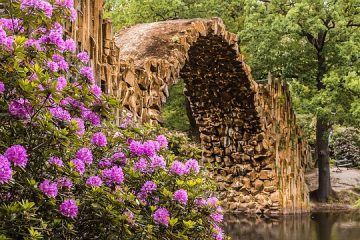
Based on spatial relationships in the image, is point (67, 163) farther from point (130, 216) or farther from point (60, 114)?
point (130, 216)

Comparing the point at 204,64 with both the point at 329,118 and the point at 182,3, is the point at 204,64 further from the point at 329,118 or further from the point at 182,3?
the point at 182,3

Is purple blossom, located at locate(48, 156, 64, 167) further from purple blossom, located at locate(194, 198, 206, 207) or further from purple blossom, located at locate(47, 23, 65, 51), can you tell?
purple blossom, located at locate(194, 198, 206, 207)

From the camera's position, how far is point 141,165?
3.48 m

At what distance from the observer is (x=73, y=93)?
3109 mm

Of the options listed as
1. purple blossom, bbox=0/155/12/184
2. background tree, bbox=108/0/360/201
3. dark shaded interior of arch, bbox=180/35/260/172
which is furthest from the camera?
background tree, bbox=108/0/360/201

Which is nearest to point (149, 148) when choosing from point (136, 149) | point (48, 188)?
point (136, 149)

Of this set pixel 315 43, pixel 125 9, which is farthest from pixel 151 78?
pixel 125 9

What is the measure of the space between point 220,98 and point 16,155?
474 inches

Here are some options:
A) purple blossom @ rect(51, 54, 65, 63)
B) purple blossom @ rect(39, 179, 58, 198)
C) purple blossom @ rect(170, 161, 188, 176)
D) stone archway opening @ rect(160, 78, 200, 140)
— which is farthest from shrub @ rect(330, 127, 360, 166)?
purple blossom @ rect(39, 179, 58, 198)

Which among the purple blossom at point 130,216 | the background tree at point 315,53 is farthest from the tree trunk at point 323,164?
the purple blossom at point 130,216

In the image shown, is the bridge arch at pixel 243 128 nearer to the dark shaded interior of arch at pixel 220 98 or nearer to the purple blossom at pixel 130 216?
the dark shaded interior of arch at pixel 220 98

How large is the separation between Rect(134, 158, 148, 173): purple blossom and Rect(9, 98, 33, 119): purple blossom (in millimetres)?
849

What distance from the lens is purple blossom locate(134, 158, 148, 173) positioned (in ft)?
11.4

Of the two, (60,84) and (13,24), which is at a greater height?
(13,24)
